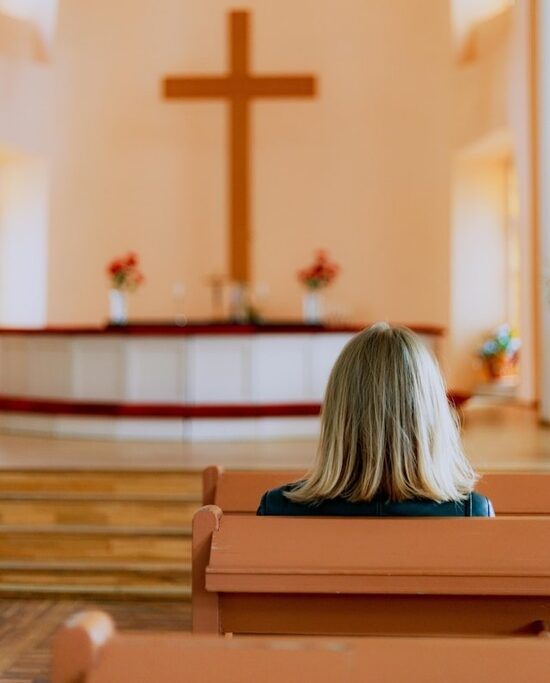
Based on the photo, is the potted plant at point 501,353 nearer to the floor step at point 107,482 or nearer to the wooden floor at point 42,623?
the floor step at point 107,482

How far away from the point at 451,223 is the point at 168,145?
357 centimetres

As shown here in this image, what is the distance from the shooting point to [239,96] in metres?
10.5

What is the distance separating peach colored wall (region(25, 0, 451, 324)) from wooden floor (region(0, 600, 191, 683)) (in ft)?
22.9

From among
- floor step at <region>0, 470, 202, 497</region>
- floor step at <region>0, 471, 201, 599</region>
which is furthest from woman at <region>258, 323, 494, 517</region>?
floor step at <region>0, 470, 202, 497</region>

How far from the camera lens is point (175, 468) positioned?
5621mm

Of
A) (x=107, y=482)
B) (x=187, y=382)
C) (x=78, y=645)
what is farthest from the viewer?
(x=187, y=382)

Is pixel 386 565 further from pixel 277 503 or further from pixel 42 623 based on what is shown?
pixel 42 623

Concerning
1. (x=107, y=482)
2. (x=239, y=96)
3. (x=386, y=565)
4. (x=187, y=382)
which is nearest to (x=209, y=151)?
(x=239, y=96)

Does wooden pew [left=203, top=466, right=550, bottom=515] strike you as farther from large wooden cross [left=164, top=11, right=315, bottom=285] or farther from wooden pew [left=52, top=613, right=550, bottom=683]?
large wooden cross [left=164, top=11, right=315, bottom=285]

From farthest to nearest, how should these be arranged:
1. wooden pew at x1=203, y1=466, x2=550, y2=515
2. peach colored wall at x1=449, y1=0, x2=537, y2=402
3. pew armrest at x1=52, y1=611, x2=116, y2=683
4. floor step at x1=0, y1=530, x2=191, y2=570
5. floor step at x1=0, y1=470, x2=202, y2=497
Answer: peach colored wall at x1=449, y1=0, x2=537, y2=402
floor step at x1=0, y1=470, x2=202, y2=497
floor step at x1=0, y1=530, x2=191, y2=570
wooden pew at x1=203, y1=466, x2=550, y2=515
pew armrest at x1=52, y1=611, x2=116, y2=683

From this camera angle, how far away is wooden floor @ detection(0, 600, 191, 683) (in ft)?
11.8

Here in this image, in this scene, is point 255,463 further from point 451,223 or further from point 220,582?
point 451,223

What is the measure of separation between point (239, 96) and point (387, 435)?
29.3ft

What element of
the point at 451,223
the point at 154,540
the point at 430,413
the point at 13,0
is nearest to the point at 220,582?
the point at 430,413
